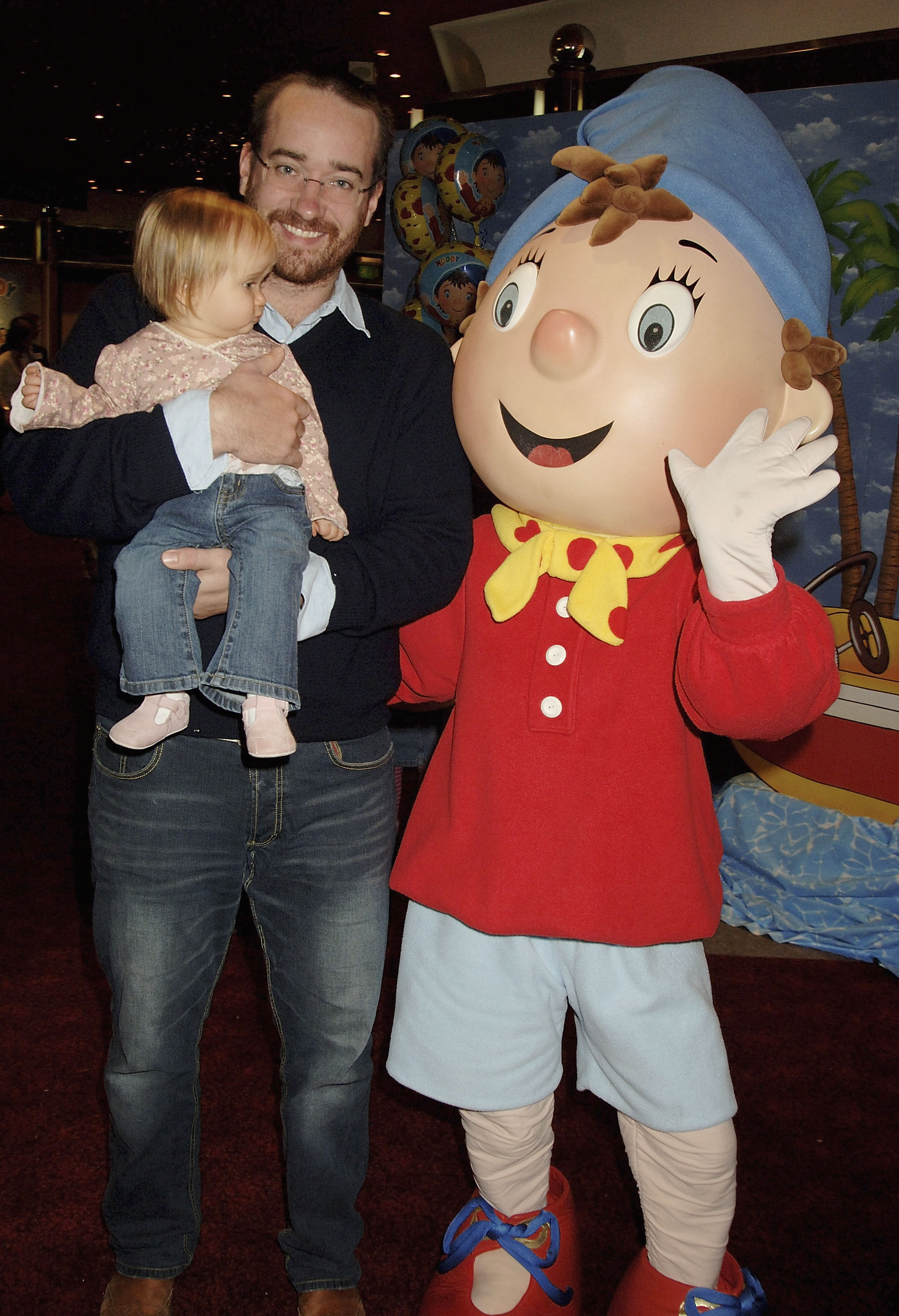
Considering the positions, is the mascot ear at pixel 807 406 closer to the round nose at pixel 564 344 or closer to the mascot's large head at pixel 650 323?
the mascot's large head at pixel 650 323

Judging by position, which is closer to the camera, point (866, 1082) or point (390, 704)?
point (390, 704)

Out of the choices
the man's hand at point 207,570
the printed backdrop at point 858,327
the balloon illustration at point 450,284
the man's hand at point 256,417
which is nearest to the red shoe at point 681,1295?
the man's hand at point 207,570

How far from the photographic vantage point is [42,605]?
7.46 meters

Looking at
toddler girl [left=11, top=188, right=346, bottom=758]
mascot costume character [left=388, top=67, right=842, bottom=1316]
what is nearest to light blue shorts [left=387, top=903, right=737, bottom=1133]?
mascot costume character [left=388, top=67, right=842, bottom=1316]

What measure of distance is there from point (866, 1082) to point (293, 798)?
1.73 metres

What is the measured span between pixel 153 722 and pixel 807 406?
98cm

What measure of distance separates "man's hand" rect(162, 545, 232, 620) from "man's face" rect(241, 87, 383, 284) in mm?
459

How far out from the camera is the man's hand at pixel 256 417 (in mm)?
1401

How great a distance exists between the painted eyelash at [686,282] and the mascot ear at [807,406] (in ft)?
0.59

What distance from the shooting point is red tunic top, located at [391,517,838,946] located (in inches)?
59.6

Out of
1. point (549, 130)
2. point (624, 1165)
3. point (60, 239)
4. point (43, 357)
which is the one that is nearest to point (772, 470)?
point (624, 1165)

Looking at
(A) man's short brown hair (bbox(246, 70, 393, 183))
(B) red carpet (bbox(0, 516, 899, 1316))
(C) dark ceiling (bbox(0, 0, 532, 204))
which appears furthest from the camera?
(C) dark ceiling (bbox(0, 0, 532, 204))

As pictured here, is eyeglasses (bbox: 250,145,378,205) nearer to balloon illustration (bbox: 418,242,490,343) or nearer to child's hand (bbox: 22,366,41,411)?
child's hand (bbox: 22,366,41,411)

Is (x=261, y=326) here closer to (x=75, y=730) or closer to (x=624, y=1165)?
(x=624, y=1165)
